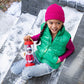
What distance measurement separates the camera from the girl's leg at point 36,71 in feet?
6.85

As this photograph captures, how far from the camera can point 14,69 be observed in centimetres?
226

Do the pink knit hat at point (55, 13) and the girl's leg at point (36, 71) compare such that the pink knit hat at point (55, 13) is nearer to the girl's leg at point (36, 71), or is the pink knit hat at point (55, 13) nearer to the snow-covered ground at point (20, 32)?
the girl's leg at point (36, 71)

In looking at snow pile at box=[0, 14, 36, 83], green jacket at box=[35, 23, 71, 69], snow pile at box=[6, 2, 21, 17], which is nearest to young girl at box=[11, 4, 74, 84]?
green jacket at box=[35, 23, 71, 69]

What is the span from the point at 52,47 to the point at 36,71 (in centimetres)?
38

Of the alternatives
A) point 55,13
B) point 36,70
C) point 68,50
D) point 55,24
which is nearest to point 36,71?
point 36,70

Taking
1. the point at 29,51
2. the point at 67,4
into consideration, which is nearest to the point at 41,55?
the point at 29,51

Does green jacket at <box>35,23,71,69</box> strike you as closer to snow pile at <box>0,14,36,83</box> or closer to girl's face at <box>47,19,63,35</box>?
girl's face at <box>47,19,63,35</box>

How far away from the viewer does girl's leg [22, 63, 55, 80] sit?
2088mm

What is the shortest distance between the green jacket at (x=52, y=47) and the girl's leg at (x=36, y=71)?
0.07 metres

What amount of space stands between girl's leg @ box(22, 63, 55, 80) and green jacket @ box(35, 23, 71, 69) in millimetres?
67

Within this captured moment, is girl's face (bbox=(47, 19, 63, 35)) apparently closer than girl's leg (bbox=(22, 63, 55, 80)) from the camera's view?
Yes

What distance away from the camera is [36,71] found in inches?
82.6

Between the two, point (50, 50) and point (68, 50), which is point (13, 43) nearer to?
point (50, 50)

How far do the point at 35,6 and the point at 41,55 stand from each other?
59.0 inches
